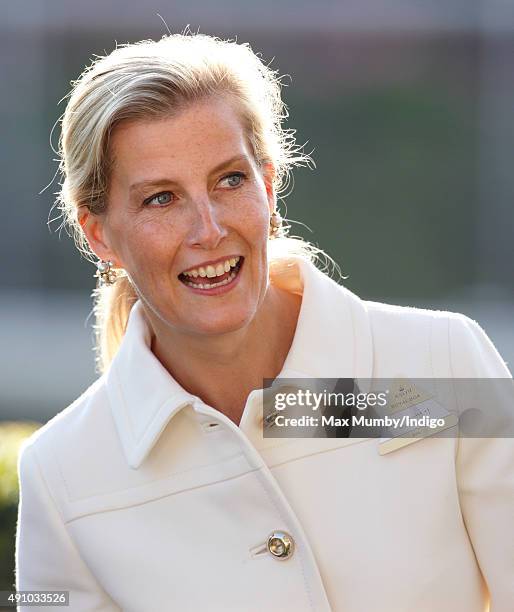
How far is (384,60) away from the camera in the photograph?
845 cm

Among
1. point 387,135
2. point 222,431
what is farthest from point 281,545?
point 387,135

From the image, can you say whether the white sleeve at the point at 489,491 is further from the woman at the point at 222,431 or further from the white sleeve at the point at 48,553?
the white sleeve at the point at 48,553

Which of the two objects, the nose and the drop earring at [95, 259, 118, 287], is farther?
the drop earring at [95, 259, 118, 287]

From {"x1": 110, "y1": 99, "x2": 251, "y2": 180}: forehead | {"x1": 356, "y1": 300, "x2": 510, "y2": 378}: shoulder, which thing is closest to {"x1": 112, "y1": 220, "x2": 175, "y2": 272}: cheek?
{"x1": 110, "y1": 99, "x2": 251, "y2": 180}: forehead

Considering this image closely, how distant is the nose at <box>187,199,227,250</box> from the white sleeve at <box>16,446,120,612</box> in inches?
26.2

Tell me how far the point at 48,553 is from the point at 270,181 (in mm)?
985

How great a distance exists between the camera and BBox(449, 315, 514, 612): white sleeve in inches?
94.0

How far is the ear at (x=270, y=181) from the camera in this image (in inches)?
104

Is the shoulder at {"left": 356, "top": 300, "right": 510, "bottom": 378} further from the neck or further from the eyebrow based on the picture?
the eyebrow

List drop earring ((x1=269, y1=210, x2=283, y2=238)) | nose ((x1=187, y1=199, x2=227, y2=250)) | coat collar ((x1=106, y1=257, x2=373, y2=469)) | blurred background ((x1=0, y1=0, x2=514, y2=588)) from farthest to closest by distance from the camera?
blurred background ((x1=0, y1=0, x2=514, y2=588)) < drop earring ((x1=269, y1=210, x2=283, y2=238)) < coat collar ((x1=106, y1=257, x2=373, y2=469)) < nose ((x1=187, y1=199, x2=227, y2=250))

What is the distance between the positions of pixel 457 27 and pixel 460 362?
637 centimetres

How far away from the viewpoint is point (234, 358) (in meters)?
2.62

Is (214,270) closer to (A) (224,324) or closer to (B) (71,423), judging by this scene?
(A) (224,324)

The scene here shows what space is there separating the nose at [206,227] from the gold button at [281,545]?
2.06ft
